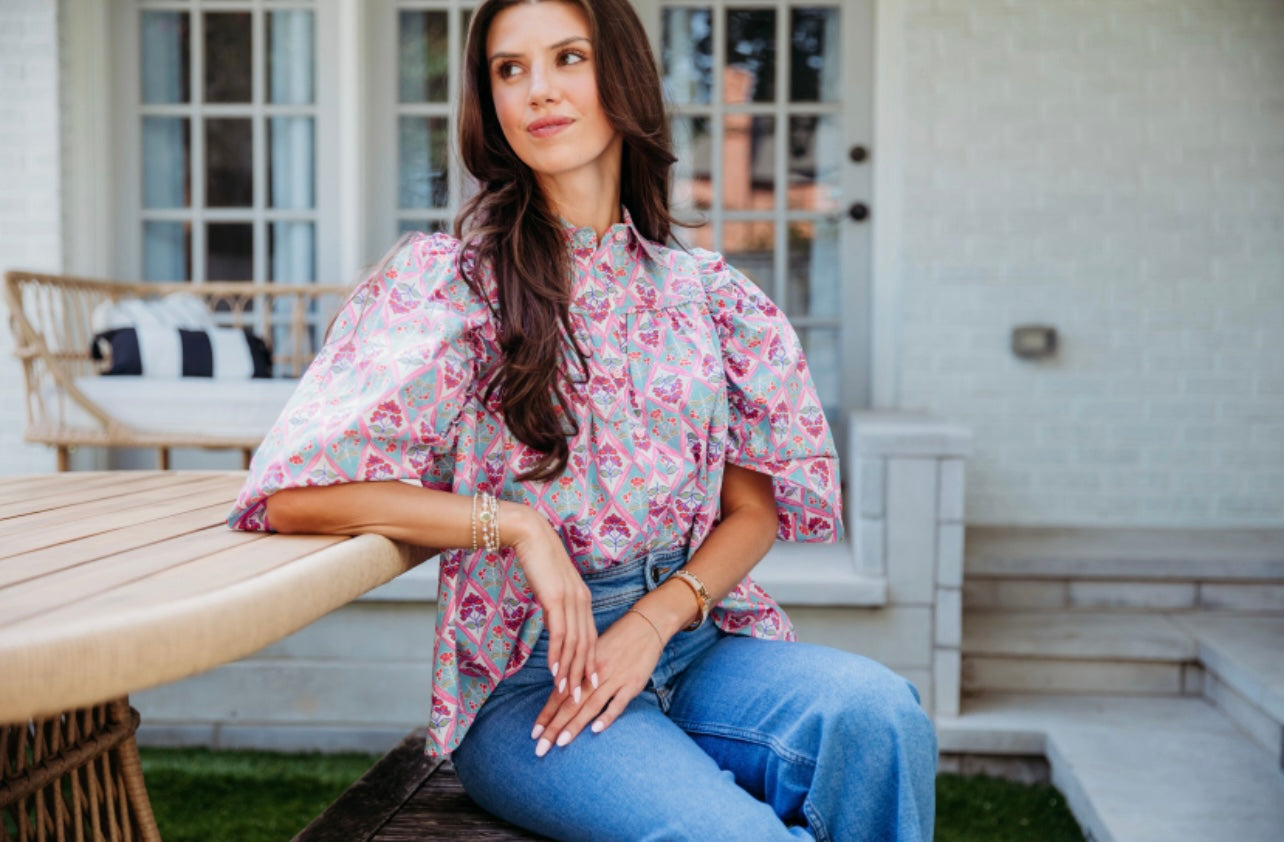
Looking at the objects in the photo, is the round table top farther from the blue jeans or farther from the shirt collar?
the shirt collar

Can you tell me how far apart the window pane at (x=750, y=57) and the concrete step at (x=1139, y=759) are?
7.92 feet

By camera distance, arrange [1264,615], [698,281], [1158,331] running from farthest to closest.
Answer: [1158,331] < [1264,615] < [698,281]

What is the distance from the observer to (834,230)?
4539 mm

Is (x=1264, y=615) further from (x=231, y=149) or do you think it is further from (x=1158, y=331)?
(x=231, y=149)

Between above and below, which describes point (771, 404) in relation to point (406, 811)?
above

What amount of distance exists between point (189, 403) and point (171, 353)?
223mm

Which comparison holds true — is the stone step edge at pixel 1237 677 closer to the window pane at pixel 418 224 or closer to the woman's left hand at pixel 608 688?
the woman's left hand at pixel 608 688

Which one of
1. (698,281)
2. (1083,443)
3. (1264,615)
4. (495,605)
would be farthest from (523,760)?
(1083,443)

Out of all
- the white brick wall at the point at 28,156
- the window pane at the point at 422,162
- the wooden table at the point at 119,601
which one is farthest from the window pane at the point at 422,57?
the wooden table at the point at 119,601

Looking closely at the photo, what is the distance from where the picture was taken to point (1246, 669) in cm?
287

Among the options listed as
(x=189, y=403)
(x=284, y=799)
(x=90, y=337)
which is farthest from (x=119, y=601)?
(x=90, y=337)

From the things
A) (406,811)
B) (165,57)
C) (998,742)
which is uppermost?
(165,57)

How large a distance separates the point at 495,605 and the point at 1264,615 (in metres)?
2.89

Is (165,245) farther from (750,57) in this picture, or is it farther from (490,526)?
(490,526)
